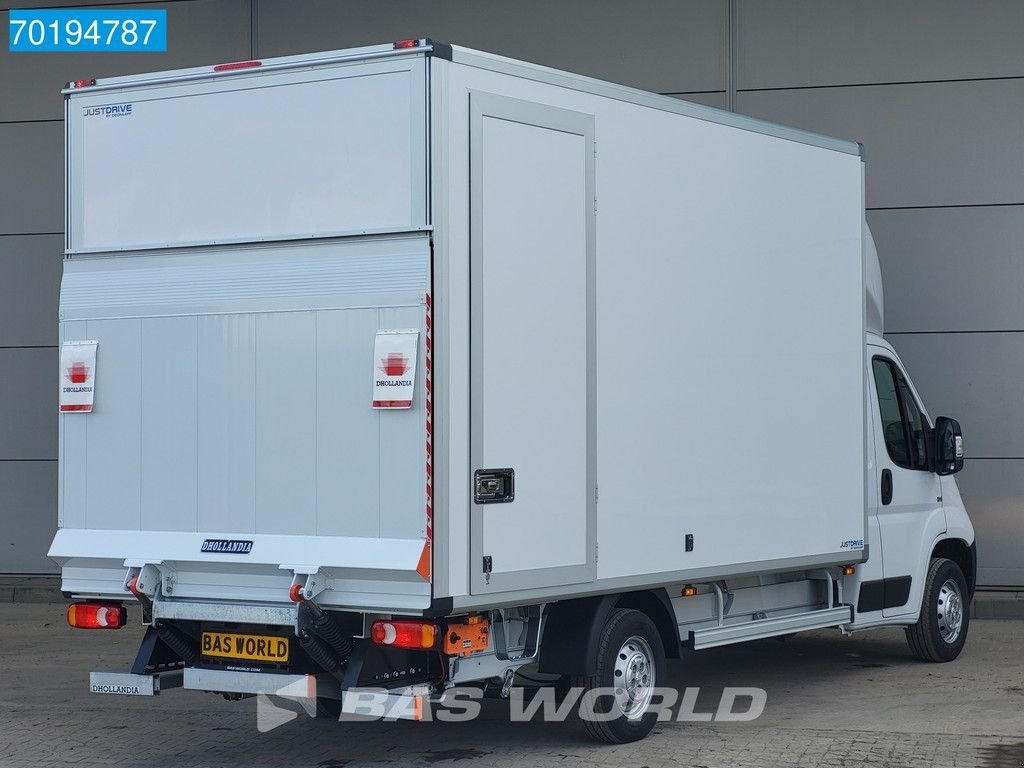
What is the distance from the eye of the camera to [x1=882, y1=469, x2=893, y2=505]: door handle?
33.7ft

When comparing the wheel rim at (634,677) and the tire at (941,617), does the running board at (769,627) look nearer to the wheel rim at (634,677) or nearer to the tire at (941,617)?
the wheel rim at (634,677)

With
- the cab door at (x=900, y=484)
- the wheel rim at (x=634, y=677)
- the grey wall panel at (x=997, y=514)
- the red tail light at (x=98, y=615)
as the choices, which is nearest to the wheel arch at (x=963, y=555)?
the cab door at (x=900, y=484)

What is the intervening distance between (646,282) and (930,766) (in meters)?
2.85

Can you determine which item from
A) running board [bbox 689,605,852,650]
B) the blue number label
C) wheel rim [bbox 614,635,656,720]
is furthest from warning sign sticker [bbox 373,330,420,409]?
the blue number label

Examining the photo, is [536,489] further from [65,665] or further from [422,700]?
[65,665]

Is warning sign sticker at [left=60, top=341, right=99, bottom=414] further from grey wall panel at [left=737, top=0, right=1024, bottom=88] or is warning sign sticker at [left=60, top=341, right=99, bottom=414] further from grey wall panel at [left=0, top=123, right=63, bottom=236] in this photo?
grey wall panel at [left=0, top=123, right=63, bottom=236]

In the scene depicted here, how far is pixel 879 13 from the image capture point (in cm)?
1504

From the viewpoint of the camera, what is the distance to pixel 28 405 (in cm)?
1684

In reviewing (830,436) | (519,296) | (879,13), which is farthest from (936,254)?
(519,296)

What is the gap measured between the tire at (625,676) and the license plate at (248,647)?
60.8 inches

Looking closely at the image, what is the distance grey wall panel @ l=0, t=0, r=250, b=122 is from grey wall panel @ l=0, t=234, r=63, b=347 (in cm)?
143

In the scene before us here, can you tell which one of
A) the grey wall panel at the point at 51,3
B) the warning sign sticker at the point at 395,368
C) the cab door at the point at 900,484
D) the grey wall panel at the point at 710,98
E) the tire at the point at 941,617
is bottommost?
the tire at the point at 941,617

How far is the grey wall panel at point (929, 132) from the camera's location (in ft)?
48.5

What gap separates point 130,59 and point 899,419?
10252mm
